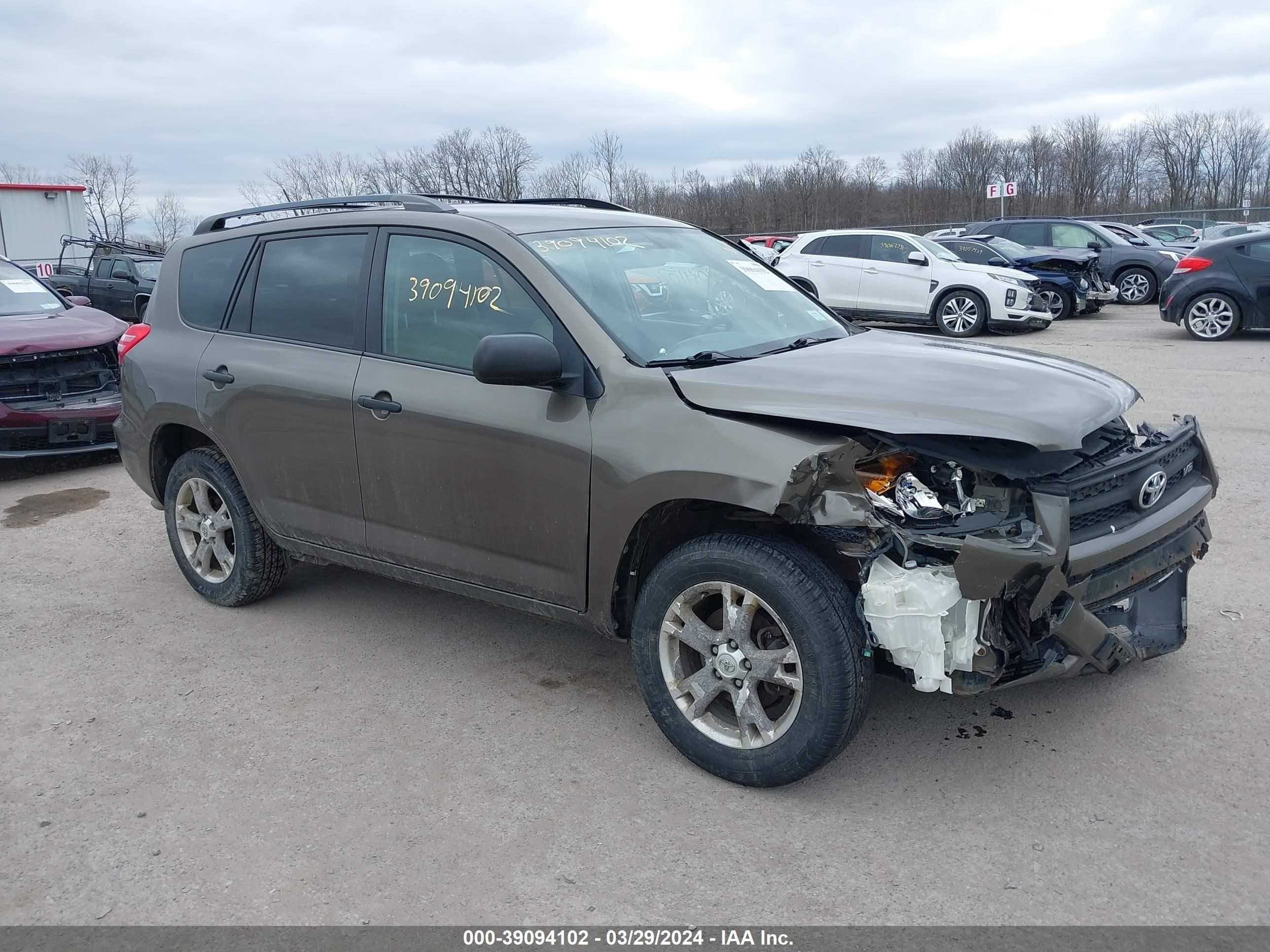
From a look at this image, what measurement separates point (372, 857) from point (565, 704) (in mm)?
1116

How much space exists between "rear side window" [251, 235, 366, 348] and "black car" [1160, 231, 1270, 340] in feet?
42.6

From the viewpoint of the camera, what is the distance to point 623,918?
2805mm

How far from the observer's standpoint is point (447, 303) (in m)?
4.09

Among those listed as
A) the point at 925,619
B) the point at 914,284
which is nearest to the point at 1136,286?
the point at 914,284

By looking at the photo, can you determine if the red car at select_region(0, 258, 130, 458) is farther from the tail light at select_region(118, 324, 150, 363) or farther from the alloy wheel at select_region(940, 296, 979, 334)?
the alloy wheel at select_region(940, 296, 979, 334)

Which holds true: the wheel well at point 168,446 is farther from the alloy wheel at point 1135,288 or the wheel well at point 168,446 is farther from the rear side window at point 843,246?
the alloy wheel at point 1135,288

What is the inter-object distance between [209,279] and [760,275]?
271 cm

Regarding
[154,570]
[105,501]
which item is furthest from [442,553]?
[105,501]

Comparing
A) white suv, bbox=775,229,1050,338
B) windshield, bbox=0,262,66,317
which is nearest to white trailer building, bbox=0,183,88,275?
windshield, bbox=0,262,66,317

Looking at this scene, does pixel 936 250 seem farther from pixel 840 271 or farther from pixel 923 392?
pixel 923 392

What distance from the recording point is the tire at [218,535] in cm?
500

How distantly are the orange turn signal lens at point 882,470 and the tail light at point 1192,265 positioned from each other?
42.5ft

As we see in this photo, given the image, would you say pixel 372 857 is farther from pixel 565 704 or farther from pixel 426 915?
pixel 565 704
